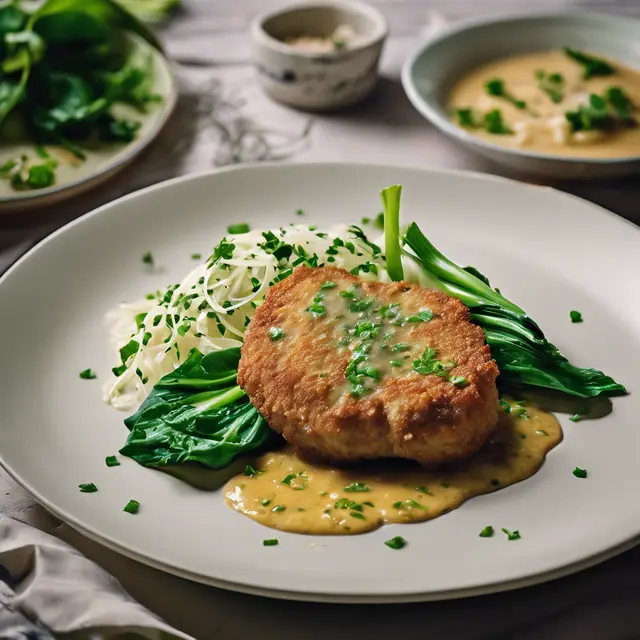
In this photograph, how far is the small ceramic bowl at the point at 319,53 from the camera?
5465mm

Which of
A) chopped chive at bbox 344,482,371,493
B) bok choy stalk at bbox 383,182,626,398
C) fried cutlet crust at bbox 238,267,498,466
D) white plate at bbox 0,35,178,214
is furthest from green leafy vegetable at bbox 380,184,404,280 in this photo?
white plate at bbox 0,35,178,214

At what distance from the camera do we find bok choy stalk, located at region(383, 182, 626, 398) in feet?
10.8

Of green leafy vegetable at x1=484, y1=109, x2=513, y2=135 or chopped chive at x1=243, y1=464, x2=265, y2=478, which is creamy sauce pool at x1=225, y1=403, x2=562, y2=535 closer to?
chopped chive at x1=243, y1=464, x2=265, y2=478

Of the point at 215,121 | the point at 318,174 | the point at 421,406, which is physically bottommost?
the point at 215,121

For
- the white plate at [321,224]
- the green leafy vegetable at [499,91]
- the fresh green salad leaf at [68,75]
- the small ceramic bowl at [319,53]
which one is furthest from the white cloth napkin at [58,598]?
the green leafy vegetable at [499,91]

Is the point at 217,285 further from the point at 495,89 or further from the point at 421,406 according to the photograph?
the point at 495,89

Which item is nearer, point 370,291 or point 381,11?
point 370,291

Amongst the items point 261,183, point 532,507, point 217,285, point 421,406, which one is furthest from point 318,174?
point 532,507

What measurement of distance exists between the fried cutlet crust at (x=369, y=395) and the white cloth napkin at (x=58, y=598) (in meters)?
0.79

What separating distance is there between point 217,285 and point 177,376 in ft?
1.58

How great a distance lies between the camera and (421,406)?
9.59 feet

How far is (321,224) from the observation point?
172 inches

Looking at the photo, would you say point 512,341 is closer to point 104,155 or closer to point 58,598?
point 58,598

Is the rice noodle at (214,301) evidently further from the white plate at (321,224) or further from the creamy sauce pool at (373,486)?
the creamy sauce pool at (373,486)
